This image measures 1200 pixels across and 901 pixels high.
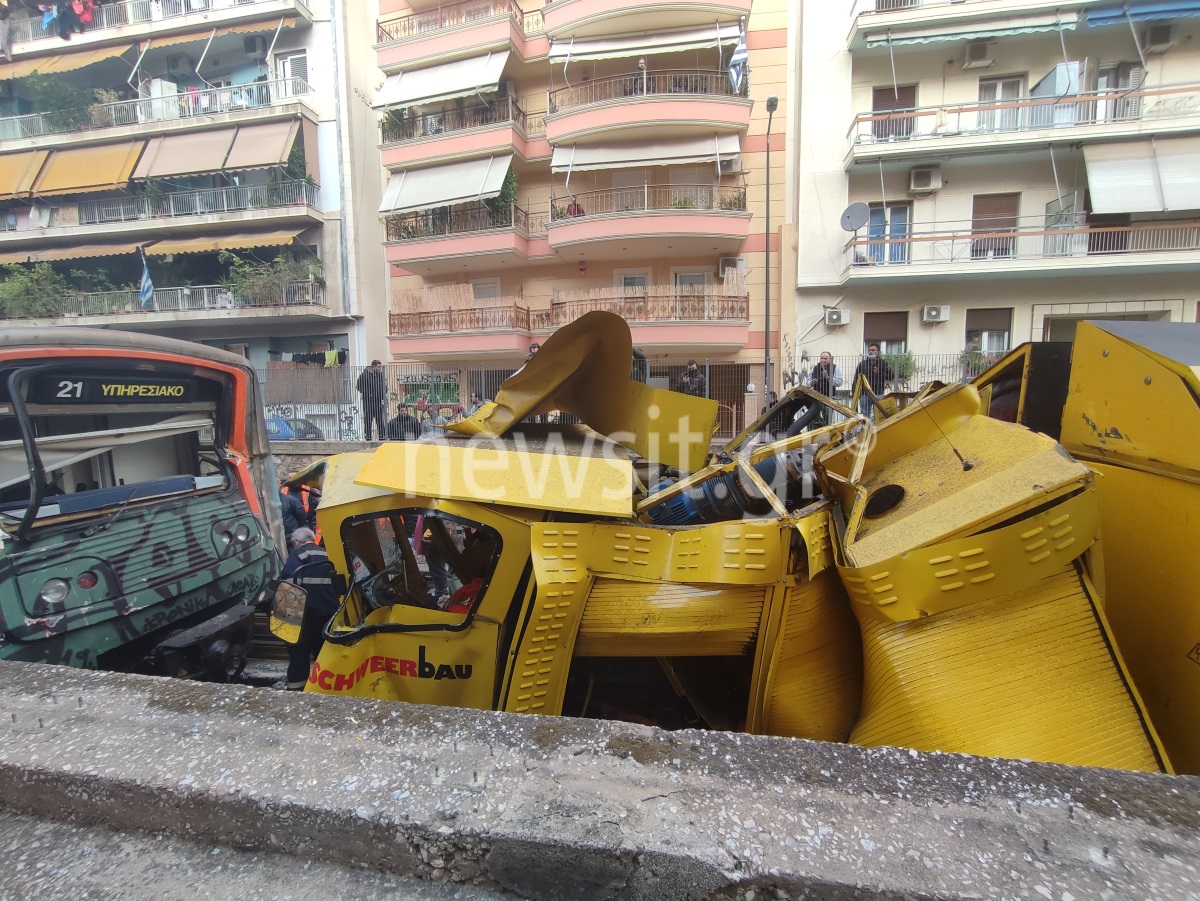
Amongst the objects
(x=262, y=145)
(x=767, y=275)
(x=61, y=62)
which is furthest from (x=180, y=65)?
(x=767, y=275)

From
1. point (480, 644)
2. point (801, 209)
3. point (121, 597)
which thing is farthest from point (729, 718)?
point (801, 209)

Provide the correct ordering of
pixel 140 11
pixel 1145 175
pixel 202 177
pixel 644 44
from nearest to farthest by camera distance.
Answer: pixel 1145 175 → pixel 644 44 → pixel 202 177 → pixel 140 11

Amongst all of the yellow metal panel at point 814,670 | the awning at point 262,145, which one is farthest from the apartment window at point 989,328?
the awning at point 262,145

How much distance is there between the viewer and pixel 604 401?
146 inches

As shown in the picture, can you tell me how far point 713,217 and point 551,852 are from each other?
1512cm

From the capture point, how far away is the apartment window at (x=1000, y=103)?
13219 millimetres

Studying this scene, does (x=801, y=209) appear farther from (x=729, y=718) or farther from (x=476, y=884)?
(x=476, y=884)

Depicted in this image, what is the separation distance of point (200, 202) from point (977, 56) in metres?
22.8

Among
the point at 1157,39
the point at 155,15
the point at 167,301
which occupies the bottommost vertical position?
the point at 167,301

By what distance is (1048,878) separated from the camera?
3.19ft

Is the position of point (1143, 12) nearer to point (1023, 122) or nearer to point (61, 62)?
point (1023, 122)

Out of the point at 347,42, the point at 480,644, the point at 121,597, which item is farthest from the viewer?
the point at 347,42

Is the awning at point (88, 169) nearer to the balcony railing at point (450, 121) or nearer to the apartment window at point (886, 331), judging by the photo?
the balcony railing at point (450, 121)

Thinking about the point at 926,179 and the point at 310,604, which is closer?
the point at 310,604
